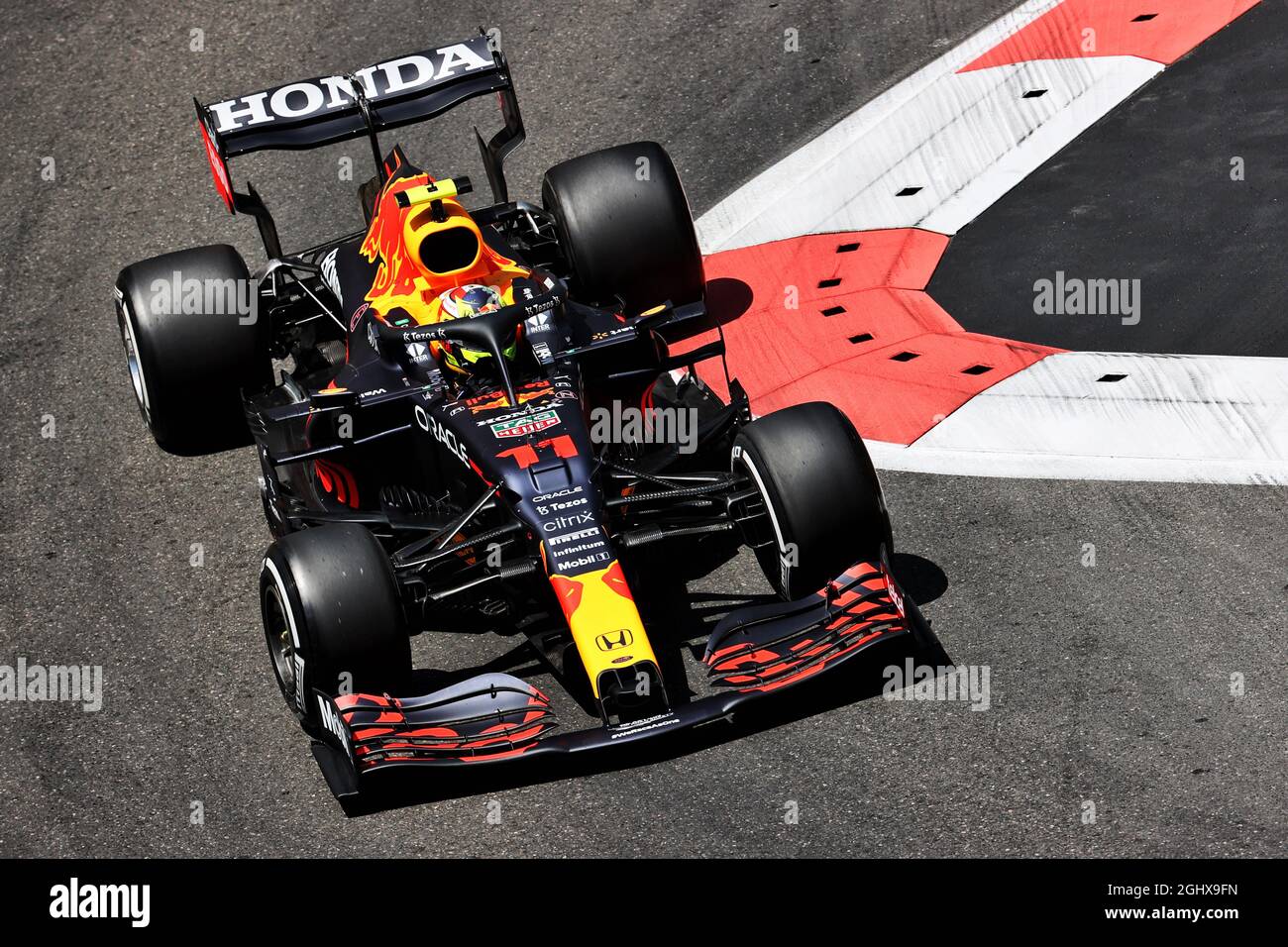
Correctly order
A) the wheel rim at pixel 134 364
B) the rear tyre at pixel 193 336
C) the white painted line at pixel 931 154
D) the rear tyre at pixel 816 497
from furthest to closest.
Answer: the white painted line at pixel 931 154, the wheel rim at pixel 134 364, the rear tyre at pixel 193 336, the rear tyre at pixel 816 497

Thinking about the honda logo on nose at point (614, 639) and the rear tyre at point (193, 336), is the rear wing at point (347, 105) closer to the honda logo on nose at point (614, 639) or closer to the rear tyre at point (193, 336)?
the rear tyre at point (193, 336)

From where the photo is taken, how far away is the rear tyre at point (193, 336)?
30.1ft

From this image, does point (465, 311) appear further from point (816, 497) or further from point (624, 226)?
point (816, 497)

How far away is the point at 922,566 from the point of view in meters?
8.27

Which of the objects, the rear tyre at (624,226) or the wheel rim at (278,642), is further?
the rear tyre at (624,226)

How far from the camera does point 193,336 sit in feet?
30.1

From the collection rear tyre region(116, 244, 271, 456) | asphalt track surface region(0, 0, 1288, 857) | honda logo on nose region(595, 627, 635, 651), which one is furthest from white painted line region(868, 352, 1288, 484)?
rear tyre region(116, 244, 271, 456)

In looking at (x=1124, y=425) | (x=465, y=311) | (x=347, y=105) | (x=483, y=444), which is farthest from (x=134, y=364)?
(x=1124, y=425)

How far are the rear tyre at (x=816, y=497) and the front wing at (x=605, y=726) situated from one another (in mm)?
121

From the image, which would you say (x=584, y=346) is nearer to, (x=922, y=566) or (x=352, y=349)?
(x=352, y=349)

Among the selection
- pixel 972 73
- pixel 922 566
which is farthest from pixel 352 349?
pixel 972 73

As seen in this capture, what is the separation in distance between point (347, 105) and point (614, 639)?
13.7 feet

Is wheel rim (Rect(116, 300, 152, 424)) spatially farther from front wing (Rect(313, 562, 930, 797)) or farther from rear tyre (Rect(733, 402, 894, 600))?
rear tyre (Rect(733, 402, 894, 600))

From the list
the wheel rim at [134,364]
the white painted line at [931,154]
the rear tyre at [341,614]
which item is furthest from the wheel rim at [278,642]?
the white painted line at [931,154]
